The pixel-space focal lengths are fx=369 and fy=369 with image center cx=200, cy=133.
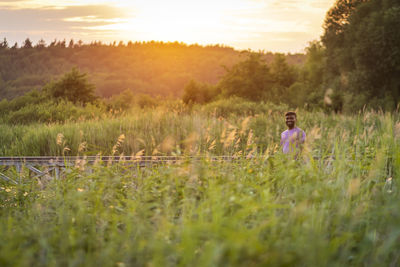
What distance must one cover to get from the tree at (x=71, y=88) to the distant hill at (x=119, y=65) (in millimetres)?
32644

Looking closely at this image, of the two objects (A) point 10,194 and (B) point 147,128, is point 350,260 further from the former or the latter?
(B) point 147,128

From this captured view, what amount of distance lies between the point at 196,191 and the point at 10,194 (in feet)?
8.31

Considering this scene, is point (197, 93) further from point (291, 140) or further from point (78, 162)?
point (78, 162)

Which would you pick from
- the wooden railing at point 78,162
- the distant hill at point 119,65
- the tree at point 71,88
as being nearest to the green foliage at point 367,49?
the tree at point 71,88

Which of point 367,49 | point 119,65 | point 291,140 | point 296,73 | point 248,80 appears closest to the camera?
point 291,140

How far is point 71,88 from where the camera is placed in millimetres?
26703

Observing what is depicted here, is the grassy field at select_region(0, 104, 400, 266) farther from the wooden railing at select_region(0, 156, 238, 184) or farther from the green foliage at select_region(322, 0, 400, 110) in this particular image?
the green foliage at select_region(322, 0, 400, 110)

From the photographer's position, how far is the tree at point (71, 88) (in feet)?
87.1

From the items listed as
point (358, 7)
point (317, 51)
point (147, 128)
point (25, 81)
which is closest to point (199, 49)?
point (25, 81)

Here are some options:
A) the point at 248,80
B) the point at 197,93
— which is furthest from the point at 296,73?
the point at 197,93

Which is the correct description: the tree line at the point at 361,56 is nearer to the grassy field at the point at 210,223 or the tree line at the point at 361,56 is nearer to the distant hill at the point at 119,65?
the grassy field at the point at 210,223

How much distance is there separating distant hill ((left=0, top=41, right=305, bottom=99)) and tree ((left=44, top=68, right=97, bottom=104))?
107ft

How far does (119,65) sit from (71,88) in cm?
6733

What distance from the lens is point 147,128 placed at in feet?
33.6
